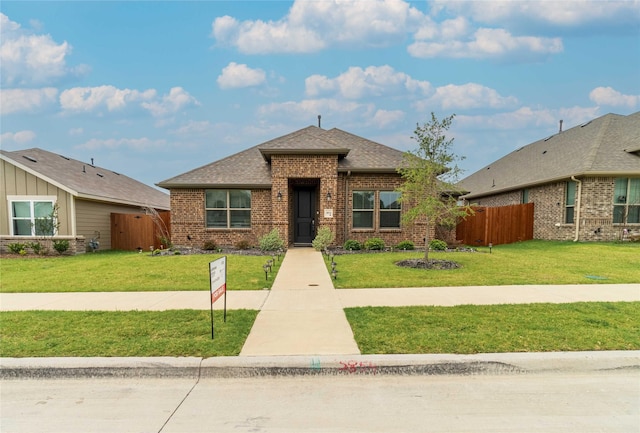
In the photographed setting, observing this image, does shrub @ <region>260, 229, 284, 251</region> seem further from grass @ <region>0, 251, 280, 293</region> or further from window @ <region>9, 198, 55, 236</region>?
window @ <region>9, 198, 55, 236</region>

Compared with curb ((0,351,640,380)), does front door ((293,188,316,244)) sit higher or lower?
higher

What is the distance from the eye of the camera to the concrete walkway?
12.8 feet

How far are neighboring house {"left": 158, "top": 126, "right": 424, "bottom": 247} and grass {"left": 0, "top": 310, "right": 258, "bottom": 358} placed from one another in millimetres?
8829

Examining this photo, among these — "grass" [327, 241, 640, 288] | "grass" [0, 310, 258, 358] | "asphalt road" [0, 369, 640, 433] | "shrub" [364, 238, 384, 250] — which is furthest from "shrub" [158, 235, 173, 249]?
"asphalt road" [0, 369, 640, 433]

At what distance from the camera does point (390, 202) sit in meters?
14.2

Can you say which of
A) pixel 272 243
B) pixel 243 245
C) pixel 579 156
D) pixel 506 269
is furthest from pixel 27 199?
pixel 579 156

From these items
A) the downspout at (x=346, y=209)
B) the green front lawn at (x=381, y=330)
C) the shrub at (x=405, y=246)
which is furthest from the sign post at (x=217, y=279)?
the shrub at (x=405, y=246)

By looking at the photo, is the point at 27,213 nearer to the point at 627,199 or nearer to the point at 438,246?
the point at 438,246

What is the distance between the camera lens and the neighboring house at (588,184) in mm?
14062

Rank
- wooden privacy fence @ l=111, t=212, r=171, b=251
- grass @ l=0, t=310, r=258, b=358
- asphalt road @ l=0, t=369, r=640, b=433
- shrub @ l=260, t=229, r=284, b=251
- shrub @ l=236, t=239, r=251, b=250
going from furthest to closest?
wooden privacy fence @ l=111, t=212, r=171, b=251, shrub @ l=236, t=239, r=251, b=250, shrub @ l=260, t=229, r=284, b=251, grass @ l=0, t=310, r=258, b=358, asphalt road @ l=0, t=369, r=640, b=433

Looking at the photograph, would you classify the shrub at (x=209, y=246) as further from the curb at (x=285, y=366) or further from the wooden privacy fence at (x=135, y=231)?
the curb at (x=285, y=366)

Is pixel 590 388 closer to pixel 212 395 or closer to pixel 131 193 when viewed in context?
pixel 212 395

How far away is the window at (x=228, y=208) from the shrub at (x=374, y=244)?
18.2 ft

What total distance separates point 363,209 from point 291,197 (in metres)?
3.41
